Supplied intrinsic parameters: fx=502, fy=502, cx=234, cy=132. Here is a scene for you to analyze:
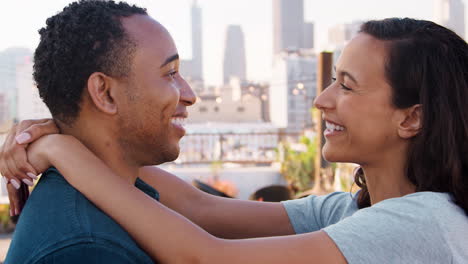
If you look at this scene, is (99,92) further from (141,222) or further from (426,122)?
(426,122)

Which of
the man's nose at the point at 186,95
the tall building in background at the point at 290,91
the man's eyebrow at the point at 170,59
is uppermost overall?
the man's eyebrow at the point at 170,59

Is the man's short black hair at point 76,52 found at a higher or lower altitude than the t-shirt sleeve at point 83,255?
higher

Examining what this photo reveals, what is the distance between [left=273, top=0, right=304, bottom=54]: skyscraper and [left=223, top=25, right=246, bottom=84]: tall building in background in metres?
7.79

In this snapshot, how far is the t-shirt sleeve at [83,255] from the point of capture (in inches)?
41.6

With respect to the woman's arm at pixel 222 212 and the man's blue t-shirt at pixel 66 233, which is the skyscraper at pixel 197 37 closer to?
the woman's arm at pixel 222 212

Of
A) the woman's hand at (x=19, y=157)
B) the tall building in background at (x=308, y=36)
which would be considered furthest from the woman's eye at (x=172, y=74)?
the tall building in background at (x=308, y=36)

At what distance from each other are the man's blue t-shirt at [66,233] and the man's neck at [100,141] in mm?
173

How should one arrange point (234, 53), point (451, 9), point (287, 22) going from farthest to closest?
point (287, 22), point (234, 53), point (451, 9)

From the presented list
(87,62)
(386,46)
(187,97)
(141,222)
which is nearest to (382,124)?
(386,46)

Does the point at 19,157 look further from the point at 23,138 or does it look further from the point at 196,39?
the point at 196,39

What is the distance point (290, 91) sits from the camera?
53438mm

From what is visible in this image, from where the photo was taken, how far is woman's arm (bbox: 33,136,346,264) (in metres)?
1.23

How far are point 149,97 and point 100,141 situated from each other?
0.19m

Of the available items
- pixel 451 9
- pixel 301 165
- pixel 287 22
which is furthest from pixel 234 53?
pixel 301 165
